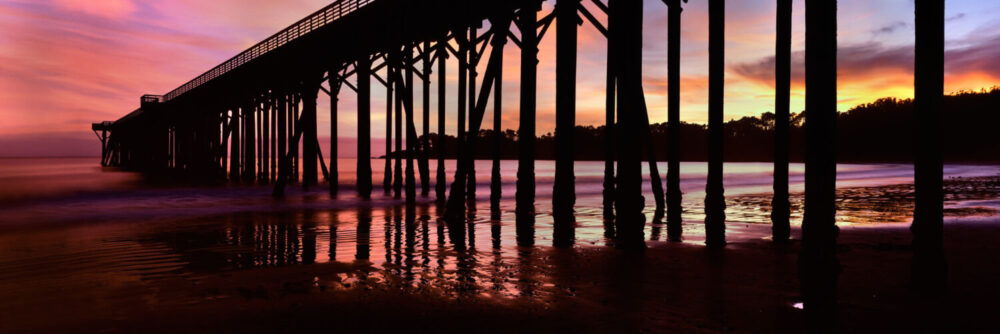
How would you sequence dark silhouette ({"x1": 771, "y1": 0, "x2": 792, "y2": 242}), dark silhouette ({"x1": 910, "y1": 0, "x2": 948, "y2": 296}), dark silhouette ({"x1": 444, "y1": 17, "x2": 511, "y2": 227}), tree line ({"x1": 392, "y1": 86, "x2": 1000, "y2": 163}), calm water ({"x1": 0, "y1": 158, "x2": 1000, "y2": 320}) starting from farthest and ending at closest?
tree line ({"x1": 392, "y1": 86, "x2": 1000, "y2": 163})
dark silhouette ({"x1": 444, "y1": 17, "x2": 511, "y2": 227})
dark silhouette ({"x1": 771, "y1": 0, "x2": 792, "y2": 242})
calm water ({"x1": 0, "y1": 158, "x2": 1000, "y2": 320})
dark silhouette ({"x1": 910, "y1": 0, "x2": 948, "y2": 296})

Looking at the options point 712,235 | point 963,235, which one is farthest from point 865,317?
point 963,235

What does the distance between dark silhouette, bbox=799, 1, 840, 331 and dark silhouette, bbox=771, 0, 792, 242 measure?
9.73ft

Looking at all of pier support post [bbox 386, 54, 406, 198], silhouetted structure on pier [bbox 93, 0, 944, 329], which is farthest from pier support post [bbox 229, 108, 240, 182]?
pier support post [bbox 386, 54, 406, 198]

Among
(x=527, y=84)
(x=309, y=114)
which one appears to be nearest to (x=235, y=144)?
(x=309, y=114)

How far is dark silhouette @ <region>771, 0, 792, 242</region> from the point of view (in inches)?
270

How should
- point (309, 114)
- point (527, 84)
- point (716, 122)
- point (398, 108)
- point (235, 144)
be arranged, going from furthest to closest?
point (235, 144) < point (309, 114) < point (398, 108) < point (527, 84) < point (716, 122)

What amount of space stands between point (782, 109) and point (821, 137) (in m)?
3.35

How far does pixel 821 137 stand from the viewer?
3.84 metres

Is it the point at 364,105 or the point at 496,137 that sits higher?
the point at 364,105

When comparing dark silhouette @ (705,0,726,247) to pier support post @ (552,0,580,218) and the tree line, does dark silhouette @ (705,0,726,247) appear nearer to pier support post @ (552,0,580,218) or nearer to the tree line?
pier support post @ (552,0,580,218)

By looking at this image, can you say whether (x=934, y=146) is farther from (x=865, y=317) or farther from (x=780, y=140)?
(x=780, y=140)

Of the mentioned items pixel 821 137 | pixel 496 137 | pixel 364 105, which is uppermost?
pixel 364 105

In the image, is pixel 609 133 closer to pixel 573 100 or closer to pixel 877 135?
pixel 573 100

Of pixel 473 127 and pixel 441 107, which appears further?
pixel 441 107
